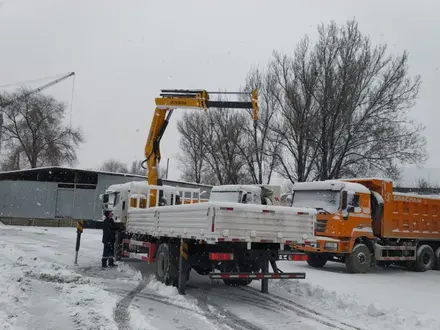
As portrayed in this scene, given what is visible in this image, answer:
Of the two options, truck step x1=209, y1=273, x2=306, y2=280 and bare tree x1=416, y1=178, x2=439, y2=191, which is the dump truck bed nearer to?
truck step x1=209, y1=273, x2=306, y2=280

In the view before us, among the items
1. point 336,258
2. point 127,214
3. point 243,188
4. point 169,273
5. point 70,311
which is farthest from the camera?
point 243,188

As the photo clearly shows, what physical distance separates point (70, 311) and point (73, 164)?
173 ft

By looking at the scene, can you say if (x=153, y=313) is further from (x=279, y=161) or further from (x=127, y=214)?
(x=279, y=161)

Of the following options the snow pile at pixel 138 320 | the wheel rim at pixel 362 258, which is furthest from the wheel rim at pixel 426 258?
the snow pile at pixel 138 320

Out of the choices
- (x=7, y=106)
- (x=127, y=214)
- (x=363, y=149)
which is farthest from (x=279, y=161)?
(x=7, y=106)

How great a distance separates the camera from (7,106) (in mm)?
56938

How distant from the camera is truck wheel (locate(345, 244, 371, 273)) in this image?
14.6m

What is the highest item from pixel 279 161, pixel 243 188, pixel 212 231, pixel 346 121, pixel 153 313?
pixel 346 121

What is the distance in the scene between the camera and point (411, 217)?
16.5m

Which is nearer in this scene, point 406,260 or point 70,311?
point 70,311

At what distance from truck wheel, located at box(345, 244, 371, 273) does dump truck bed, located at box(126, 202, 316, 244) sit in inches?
232

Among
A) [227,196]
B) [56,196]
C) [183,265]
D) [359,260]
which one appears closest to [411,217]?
[359,260]

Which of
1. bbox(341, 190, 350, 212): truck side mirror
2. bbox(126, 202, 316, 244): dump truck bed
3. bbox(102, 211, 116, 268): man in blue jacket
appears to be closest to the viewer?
bbox(126, 202, 316, 244): dump truck bed

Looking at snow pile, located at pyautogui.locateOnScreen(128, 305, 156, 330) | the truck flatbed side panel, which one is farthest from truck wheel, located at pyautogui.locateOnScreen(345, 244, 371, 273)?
snow pile, located at pyautogui.locateOnScreen(128, 305, 156, 330)
